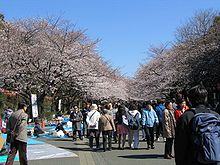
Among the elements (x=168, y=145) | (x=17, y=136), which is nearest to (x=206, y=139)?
(x=17, y=136)

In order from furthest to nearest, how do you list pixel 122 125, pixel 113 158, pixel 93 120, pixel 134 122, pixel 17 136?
pixel 122 125, pixel 93 120, pixel 134 122, pixel 113 158, pixel 17 136

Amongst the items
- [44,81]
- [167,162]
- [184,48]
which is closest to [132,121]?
[167,162]

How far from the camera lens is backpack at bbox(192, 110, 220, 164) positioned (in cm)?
309

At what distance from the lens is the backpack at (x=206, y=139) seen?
3094 millimetres

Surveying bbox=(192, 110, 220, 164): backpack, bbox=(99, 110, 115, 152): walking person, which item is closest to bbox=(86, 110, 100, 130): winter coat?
bbox=(99, 110, 115, 152): walking person

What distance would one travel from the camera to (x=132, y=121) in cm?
1152

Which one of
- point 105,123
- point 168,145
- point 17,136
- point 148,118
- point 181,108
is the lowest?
point 168,145

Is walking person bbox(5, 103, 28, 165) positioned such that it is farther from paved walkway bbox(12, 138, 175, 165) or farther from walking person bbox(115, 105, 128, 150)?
walking person bbox(115, 105, 128, 150)

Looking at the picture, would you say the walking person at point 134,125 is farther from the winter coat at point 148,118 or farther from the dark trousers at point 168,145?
the dark trousers at point 168,145

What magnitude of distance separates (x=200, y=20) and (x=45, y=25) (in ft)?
50.3

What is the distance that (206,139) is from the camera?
3.11 m

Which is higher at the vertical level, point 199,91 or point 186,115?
point 199,91

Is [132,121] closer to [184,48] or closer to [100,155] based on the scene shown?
[100,155]

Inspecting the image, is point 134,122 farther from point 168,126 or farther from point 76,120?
point 76,120
